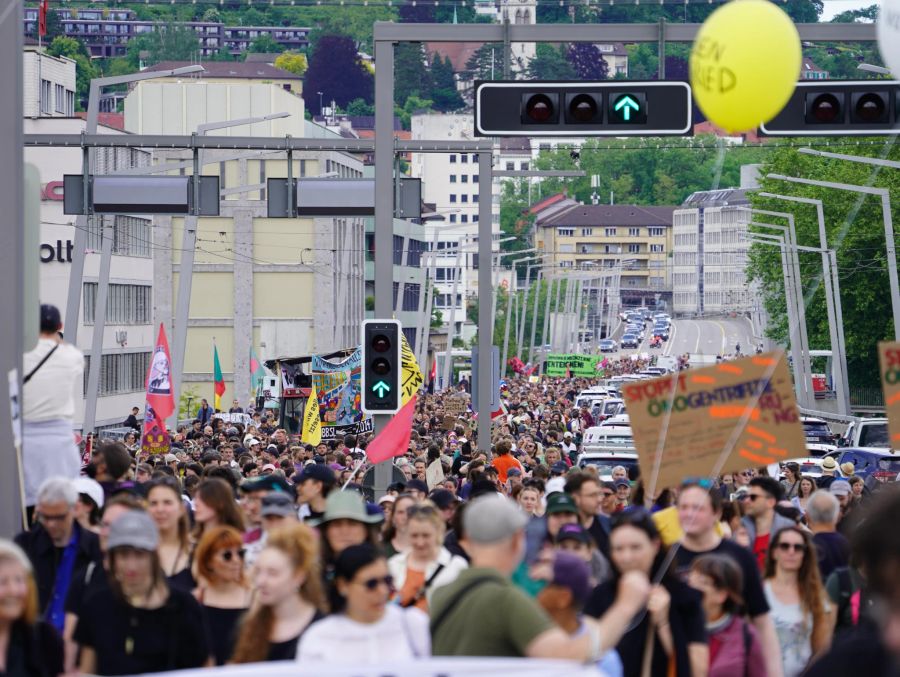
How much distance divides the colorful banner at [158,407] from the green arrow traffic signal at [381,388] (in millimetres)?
5646

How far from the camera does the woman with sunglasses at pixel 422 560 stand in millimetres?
9164

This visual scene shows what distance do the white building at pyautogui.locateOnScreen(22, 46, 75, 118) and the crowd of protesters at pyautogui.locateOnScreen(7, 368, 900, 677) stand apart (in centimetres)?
6650

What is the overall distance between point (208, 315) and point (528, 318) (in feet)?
203

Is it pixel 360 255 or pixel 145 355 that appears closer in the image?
pixel 145 355

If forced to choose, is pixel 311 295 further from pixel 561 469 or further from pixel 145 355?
pixel 561 469

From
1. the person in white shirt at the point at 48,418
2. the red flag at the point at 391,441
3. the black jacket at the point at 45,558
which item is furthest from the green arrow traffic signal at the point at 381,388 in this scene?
the black jacket at the point at 45,558

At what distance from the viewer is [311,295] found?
100500 millimetres

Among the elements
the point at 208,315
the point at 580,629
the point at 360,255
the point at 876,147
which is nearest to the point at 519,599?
the point at 580,629

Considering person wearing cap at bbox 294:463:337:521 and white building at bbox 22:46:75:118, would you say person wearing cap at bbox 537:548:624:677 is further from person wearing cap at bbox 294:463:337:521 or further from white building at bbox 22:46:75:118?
white building at bbox 22:46:75:118

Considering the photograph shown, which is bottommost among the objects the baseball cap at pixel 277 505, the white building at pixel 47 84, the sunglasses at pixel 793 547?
the sunglasses at pixel 793 547

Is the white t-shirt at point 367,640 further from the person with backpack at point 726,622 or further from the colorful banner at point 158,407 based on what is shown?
the colorful banner at point 158,407

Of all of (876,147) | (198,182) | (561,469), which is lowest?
(561,469)

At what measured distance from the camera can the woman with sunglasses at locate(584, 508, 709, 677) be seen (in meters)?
7.95

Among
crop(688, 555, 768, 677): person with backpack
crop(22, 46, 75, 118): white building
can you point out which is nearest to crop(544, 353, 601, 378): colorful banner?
crop(22, 46, 75, 118): white building
